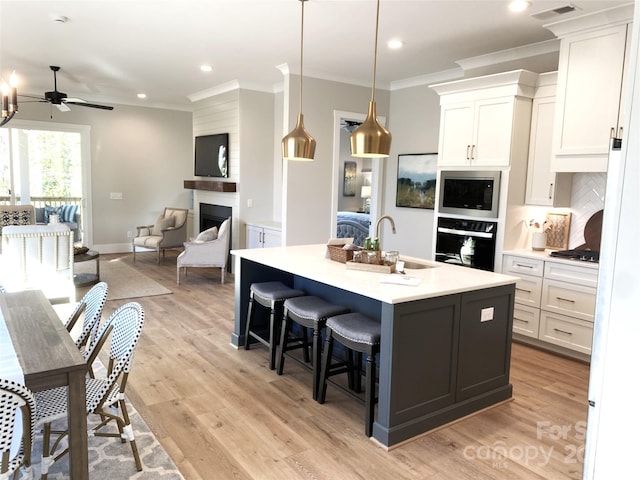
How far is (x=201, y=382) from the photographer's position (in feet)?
11.4

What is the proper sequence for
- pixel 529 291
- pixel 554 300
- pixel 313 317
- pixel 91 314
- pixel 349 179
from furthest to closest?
pixel 349 179 < pixel 529 291 < pixel 554 300 < pixel 313 317 < pixel 91 314

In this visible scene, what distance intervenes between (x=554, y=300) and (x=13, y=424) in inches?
159

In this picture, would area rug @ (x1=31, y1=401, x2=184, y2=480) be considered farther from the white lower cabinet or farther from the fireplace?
the fireplace

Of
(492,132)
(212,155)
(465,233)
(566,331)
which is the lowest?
(566,331)

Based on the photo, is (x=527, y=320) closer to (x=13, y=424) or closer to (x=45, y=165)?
(x=13, y=424)

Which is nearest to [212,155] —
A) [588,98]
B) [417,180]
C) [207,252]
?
[207,252]

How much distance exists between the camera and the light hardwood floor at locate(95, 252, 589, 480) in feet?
8.12

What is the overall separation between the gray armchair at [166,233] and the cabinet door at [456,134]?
191 inches

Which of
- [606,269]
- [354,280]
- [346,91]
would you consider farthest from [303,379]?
[346,91]

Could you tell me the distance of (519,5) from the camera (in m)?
3.57

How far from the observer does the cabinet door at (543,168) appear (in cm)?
435

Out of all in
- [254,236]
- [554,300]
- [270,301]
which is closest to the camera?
[270,301]

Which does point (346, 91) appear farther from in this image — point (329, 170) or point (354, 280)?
point (354, 280)

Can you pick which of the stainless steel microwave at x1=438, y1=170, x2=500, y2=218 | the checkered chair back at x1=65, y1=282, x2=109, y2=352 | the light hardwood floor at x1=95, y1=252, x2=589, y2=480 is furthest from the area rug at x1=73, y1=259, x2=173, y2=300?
the stainless steel microwave at x1=438, y1=170, x2=500, y2=218
